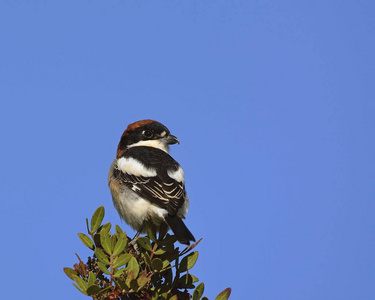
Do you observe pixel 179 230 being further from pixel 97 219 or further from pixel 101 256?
pixel 101 256

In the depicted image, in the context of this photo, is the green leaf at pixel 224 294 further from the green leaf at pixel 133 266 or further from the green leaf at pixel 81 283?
the green leaf at pixel 81 283

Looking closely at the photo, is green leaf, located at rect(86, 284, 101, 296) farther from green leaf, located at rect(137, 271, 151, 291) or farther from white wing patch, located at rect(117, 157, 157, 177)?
white wing patch, located at rect(117, 157, 157, 177)

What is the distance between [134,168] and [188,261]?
1.77 meters

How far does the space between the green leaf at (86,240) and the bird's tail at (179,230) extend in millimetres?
769

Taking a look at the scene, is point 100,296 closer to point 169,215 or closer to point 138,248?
point 138,248

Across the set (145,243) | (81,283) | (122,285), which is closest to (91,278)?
(81,283)

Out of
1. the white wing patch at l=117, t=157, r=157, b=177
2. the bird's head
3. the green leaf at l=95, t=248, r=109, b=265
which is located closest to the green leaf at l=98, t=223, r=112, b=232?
the green leaf at l=95, t=248, r=109, b=265

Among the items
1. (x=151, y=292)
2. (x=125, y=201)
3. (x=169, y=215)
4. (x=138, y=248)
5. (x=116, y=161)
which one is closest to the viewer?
(x=151, y=292)

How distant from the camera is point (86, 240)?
13.8 ft

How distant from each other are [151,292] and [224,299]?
1.83 feet

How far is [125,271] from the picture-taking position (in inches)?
154

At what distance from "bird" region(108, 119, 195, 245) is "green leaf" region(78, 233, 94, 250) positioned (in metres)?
0.82

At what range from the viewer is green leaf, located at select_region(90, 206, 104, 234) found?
4.24 m

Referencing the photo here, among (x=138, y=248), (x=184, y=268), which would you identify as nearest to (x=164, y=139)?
(x=138, y=248)
